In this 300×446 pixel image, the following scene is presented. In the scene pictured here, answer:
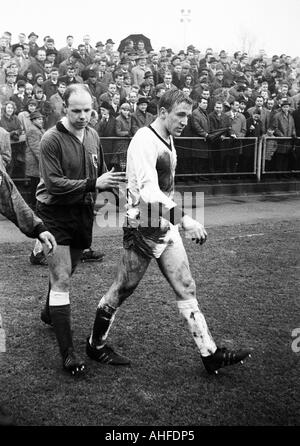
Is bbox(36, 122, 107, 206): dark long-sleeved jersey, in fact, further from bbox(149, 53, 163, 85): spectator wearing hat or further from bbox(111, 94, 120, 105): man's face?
bbox(149, 53, 163, 85): spectator wearing hat

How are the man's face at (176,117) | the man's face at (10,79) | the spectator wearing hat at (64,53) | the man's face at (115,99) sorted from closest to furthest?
the man's face at (176,117)
the man's face at (10,79)
the man's face at (115,99)
the spectator wearing hat at (64,53)

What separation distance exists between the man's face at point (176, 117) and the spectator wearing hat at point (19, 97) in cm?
803

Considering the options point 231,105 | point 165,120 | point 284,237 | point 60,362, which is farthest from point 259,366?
point 231,105

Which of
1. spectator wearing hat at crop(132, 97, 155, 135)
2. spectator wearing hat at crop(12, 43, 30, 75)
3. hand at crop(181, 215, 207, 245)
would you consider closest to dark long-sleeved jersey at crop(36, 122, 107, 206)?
hand at crop(181, 215, 207, 245)

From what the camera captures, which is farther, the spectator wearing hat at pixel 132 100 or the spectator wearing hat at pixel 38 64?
the spectator wearing hat at pixel 38 64

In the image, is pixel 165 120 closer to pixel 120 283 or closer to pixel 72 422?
pixel 120 283

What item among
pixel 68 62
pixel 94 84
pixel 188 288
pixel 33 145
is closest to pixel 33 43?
pixel 68 62

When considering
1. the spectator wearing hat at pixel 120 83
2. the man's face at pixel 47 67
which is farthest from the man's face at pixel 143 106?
the man's face at pixel 47 67

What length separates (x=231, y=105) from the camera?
14.4 metres

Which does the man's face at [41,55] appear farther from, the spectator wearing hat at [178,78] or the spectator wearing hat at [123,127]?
the spectator wearing hat at [178,78]

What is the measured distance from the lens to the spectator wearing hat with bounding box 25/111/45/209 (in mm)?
10469

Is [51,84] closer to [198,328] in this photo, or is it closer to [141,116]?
[141,116]

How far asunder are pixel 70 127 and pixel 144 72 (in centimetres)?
1152

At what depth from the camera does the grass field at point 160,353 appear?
3.54 metres
